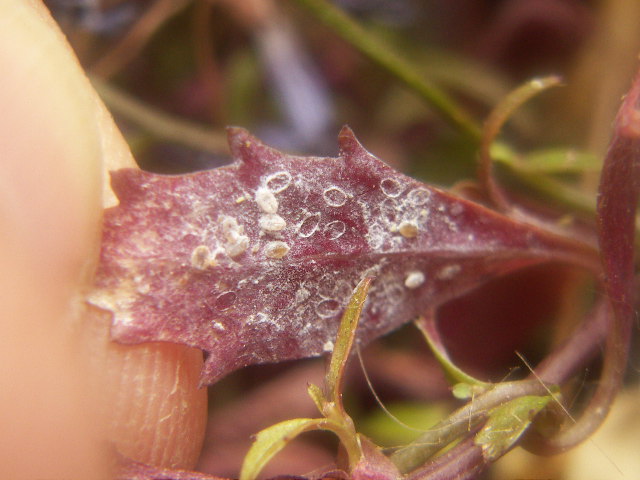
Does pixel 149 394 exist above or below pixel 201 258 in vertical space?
below

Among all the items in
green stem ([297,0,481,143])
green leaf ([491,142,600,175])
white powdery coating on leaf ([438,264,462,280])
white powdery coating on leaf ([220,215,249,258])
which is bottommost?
white powdery coating on leaf ([438,264,462,280])

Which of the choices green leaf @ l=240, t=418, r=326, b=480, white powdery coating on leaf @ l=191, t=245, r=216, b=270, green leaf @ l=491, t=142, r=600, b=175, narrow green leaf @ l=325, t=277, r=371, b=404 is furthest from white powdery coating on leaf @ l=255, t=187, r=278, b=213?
green leaf @ l=491, t=142, r=600, b=175

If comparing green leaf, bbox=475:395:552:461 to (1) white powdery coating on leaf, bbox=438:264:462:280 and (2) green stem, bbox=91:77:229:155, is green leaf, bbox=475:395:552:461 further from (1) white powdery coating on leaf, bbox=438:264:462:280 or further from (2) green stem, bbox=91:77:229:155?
(2) green stem, bbox=91:77:229:155

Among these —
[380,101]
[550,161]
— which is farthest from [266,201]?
[380,101]

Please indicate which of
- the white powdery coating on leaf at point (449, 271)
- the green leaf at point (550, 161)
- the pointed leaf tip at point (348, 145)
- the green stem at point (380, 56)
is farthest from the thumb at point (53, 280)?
the green leaf at point (550, 161)

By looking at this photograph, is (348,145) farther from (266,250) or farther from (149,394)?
(149,394)

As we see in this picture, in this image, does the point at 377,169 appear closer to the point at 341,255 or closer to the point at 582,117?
the point at 341,255
